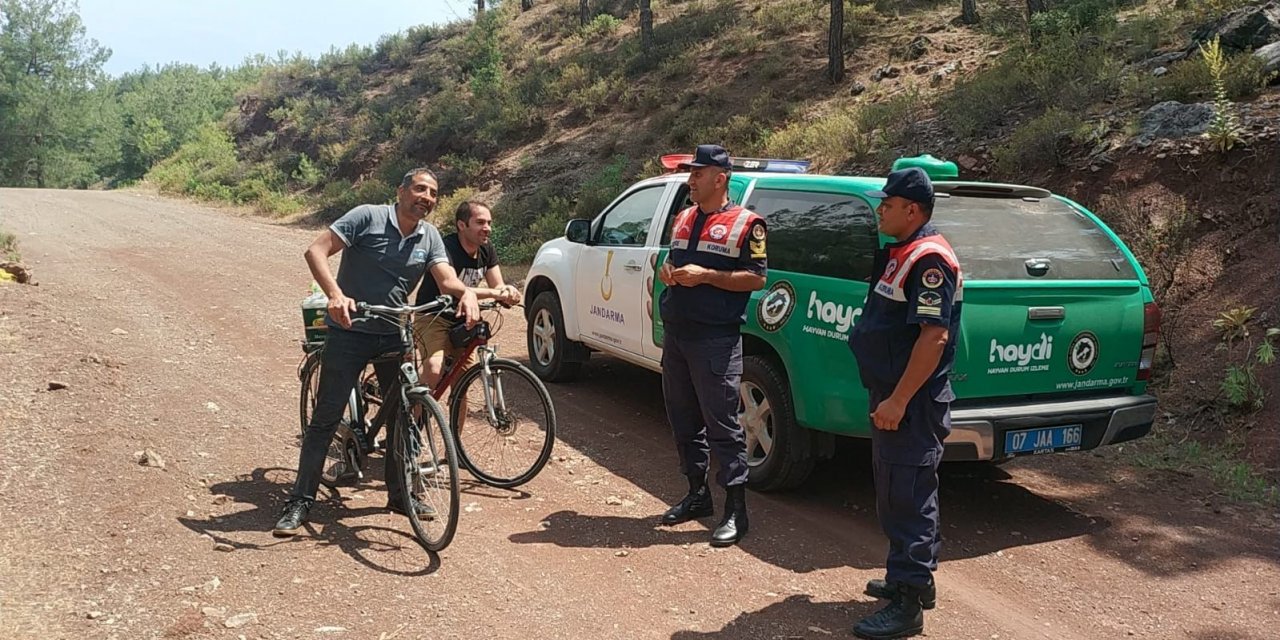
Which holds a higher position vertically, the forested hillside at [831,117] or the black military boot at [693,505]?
the forested hillside at [831,117]

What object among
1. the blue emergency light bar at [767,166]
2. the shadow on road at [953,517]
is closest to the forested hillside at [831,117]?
the shadow on road at [953,517]

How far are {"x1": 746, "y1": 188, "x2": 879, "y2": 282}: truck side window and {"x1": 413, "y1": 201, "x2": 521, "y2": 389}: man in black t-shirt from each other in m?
1.59

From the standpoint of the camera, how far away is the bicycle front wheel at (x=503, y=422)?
5.28 meters

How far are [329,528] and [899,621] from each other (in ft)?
9.44

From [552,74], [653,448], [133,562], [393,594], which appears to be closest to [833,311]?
[653,448]

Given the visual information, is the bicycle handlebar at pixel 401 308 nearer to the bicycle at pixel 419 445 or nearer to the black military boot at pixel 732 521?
the bicycle at pixel 419 445

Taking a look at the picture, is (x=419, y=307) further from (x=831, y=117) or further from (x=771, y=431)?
(x=831, y=117)

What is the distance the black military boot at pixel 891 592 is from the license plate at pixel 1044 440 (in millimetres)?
900

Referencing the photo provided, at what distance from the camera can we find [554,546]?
4.78 m

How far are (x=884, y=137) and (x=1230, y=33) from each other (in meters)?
4.09

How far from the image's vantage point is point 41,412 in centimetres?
626

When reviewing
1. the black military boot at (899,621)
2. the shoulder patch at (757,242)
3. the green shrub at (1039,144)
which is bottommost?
the black military boot at (899,621)

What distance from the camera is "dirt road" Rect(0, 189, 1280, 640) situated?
3971mm

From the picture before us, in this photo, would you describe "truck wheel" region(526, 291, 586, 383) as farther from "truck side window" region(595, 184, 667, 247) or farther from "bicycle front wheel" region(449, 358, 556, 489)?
"bicycle front wheel" region(449, 358, 556, 489)
